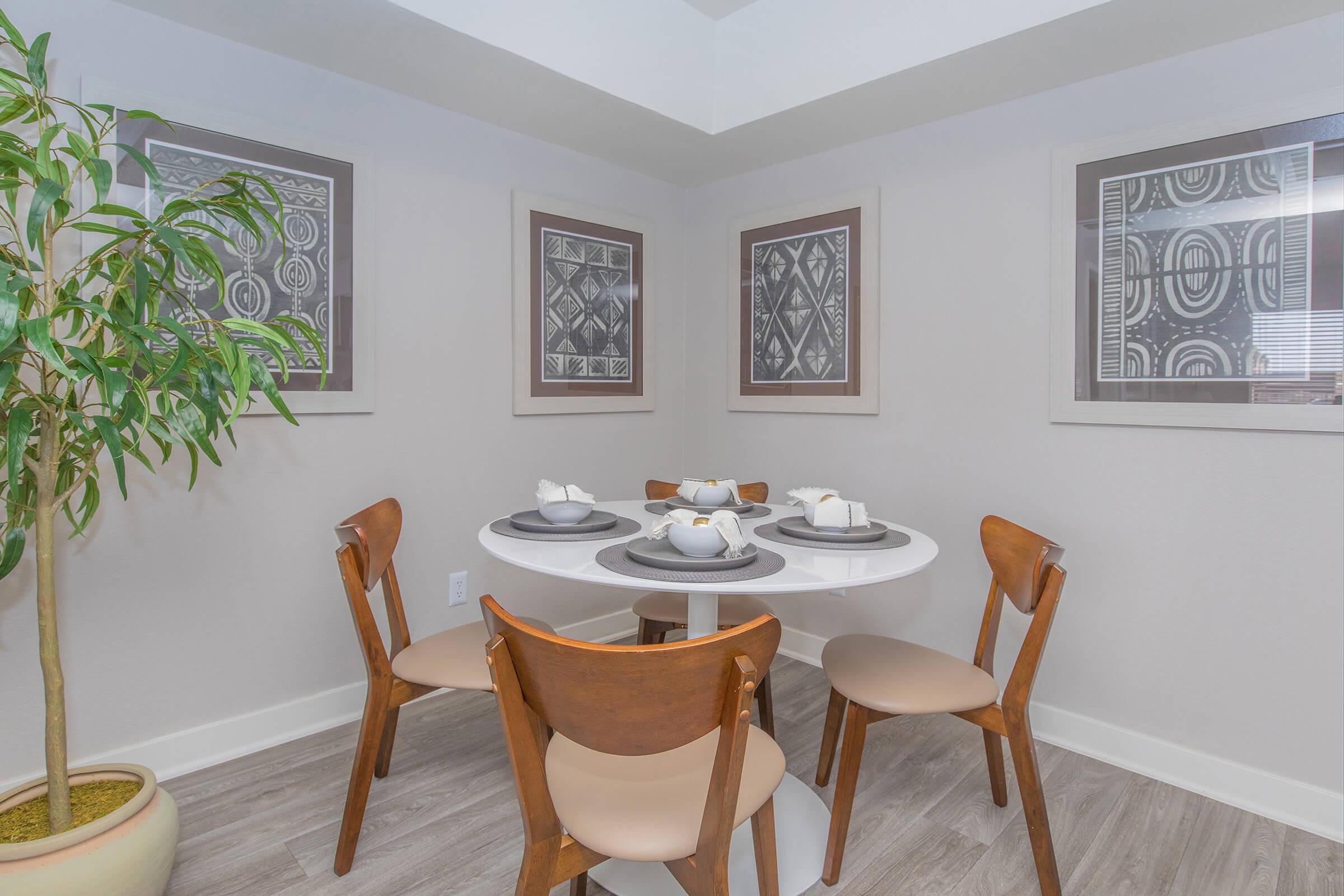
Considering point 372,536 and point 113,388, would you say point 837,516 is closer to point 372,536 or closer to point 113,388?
point 372,536

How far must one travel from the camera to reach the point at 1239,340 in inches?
79.9

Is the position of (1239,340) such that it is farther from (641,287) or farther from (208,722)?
(208,722)

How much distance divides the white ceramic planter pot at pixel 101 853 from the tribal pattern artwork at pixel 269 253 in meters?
1.21

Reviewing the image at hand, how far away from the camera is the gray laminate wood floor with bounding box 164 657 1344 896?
1.67 m

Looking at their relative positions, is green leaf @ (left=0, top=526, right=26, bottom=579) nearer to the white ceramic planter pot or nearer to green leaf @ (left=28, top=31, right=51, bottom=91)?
the white ceramic planter pot

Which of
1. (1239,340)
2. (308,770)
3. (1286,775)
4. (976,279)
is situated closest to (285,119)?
(308,770)

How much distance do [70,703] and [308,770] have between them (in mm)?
645

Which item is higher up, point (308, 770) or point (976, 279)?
point (976, 279)

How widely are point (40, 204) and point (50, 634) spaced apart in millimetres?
848

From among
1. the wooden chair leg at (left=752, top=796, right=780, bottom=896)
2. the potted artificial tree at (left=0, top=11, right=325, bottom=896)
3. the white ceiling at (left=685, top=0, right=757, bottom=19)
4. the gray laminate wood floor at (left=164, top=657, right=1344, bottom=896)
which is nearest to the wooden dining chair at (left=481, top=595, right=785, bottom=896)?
the wooden chair leg at (left=752, top=796, right=780, bottom=896)

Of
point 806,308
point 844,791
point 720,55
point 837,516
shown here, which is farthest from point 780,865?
point 720,55

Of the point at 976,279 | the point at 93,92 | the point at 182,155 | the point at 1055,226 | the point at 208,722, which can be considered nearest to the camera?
the point at 93,92

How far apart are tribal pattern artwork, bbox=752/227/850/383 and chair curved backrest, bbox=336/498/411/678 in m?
1.75

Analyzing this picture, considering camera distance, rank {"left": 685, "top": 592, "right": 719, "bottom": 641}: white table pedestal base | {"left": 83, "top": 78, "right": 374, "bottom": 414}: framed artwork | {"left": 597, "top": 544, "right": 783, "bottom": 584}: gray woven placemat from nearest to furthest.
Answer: {"left": 597, "top": 544, "right": 783, "bottom": 584}: gray woven placemat → {"left": 685, "top": 592, "right": 719, "bottom": 641}: white table pedestal base → {"left": 83, "top": 78, "right": 374, "bottom": 414}: framed artwork
